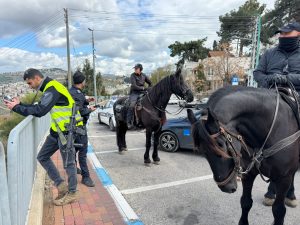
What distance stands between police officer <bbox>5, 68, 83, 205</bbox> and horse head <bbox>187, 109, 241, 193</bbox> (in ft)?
7.49

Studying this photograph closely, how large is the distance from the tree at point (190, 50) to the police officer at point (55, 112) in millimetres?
63837

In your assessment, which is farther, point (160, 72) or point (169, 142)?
point (160, 72)

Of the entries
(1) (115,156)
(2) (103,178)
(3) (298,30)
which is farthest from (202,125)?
(1) (115,156)

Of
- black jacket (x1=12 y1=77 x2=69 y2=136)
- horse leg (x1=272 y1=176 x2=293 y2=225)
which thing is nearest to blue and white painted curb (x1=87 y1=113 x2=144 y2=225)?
horse leg (x1=272 y1=176 x2=293 y2=225)

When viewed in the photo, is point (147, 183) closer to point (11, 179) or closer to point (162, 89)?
point (162, 89)

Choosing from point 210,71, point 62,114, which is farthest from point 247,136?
point 210,71

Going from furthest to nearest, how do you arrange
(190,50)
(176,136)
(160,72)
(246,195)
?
(160,72)
(190,50)
(176,136)
(246,195)

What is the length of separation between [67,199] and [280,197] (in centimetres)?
310

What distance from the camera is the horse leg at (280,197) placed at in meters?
3.04

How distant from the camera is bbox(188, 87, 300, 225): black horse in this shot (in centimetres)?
237

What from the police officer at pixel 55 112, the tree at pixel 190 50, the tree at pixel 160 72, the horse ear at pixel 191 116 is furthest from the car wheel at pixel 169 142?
the tree at pixel 160 72

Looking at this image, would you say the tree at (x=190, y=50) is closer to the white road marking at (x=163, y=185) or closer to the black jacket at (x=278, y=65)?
the white road marking at (x=163, y=185)

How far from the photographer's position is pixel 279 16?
129ft

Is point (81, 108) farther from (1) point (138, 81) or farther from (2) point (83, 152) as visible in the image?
(1) point (138, 81)
